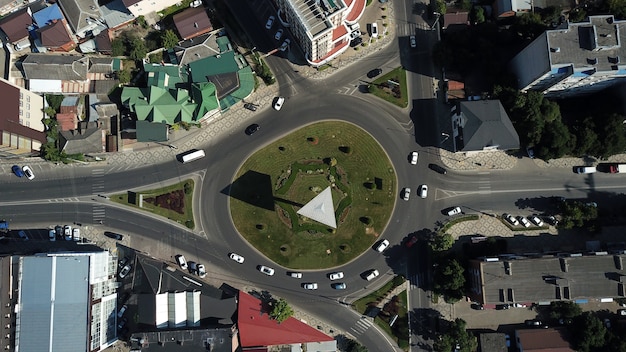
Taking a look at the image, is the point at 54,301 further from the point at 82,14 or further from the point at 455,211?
the point at 455,211

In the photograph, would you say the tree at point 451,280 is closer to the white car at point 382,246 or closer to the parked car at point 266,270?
the white car at point 382,246

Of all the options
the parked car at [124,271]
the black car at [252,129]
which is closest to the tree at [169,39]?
the black car at [252,129]

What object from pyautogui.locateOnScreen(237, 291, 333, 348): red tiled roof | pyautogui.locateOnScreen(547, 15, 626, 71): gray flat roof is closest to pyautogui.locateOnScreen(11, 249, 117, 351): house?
pyautogui.locateOnScreen(237, 291, 333, 348): red tiled roof

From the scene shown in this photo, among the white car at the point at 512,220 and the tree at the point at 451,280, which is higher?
the white car at the point at 512,220

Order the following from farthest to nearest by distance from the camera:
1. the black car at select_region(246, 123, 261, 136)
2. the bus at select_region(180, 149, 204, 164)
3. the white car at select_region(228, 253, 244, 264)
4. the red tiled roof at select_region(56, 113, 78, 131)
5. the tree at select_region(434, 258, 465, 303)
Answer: the black car at select_region(246, 123, 261, 136) → the bus at select_region(180, 149, 204, 164) → the red tiled roof at select_region(56, 113, 78, 131) → the white car at select_region(228, 253, 244, 264) → the tree at select_region(434, 258, 465, 303)

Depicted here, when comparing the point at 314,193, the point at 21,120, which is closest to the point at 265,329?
the point at 314,193

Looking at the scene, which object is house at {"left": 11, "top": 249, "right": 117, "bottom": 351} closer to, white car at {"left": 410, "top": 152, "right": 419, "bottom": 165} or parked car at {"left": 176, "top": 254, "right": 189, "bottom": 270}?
parked car at {"left": 176, "top": 254, "right": 189, "bottom": 270}

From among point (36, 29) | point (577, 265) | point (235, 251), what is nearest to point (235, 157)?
point (235, 251)
